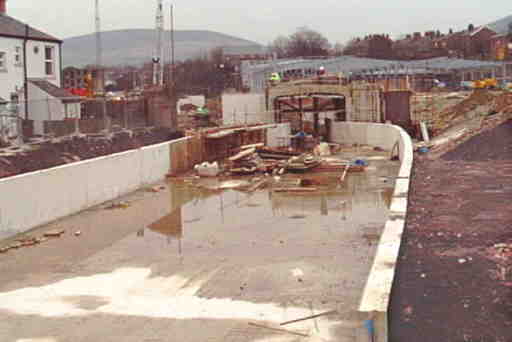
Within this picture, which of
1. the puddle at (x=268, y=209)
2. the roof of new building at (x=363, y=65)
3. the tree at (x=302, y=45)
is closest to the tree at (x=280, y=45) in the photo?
the tree at (x=302, y=45)

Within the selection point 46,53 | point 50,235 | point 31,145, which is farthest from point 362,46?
point 50,235

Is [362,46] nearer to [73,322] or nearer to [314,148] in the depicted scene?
[314,148]

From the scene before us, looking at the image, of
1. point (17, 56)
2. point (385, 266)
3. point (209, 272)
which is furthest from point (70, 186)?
point (17, 56)

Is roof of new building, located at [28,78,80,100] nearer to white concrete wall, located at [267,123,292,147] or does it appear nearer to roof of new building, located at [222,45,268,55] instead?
white concrete wall, located at [267,123,292,147]

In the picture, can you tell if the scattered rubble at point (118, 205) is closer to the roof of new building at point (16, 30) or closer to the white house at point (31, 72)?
the white house at point (31, 72)

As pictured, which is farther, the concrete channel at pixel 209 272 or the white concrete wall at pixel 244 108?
the white concrete wall at pixel 244 108

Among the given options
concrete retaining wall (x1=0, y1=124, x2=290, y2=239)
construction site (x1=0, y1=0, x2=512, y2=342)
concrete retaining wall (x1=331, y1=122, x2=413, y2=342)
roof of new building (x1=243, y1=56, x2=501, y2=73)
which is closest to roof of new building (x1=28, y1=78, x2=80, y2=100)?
construction site (x1=0, y1=0, x2=512, y2=342)

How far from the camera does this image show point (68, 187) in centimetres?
1809

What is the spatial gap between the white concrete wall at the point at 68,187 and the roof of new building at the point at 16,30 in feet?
55.7

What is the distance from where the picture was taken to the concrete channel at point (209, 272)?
9.27 metres

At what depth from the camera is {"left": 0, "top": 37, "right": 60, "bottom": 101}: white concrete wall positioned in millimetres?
36719

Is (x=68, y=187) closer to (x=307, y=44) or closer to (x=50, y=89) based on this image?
(x=50, y=89)

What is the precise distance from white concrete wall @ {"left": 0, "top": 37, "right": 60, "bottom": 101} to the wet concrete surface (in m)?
19.0

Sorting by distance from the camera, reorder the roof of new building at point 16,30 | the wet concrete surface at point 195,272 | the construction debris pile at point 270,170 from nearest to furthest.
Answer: the wet concrete surface at point 195,272 → the construction debris pile at point 270,170 → the roof of new building at point 16,30
